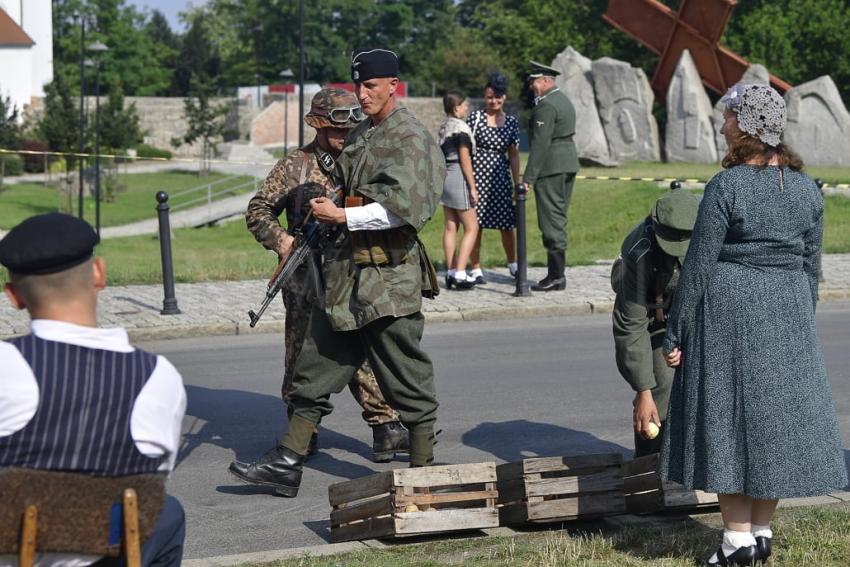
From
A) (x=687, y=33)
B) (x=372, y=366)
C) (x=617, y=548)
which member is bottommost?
(x=617, y=548)

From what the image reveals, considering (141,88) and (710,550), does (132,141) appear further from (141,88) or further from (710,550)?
(710,550)

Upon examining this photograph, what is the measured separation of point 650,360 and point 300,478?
1862 millimetres

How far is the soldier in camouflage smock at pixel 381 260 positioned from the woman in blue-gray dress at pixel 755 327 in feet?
4.64

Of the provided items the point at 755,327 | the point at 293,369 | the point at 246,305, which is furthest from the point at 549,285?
the point at 755,327

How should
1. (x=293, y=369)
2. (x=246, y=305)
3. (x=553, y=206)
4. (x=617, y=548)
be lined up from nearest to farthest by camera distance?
(x=617, y=548)
(x=293, y=369)
(x=246, y=305)
(x=553, y=206)

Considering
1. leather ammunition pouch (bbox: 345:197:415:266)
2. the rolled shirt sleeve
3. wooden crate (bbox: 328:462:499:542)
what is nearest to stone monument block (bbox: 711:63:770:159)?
leather ammunition pouch (bbox: 345:197:415:266)

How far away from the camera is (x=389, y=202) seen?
5.73 metres

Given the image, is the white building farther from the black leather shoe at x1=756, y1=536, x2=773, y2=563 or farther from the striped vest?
the striped vest

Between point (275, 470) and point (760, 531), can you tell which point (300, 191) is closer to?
point (275, 470)

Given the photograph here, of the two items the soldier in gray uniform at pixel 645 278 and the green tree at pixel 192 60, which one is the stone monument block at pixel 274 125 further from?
the soldier in gray uniform at pixel 645 278

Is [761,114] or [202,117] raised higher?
[761,114]

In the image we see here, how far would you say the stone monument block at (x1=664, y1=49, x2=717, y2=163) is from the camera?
35.6 meters

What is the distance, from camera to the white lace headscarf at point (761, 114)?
15.7 feet

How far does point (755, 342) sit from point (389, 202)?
170cm
